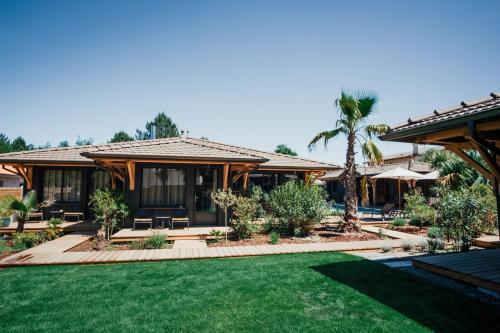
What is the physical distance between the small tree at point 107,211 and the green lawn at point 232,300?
2818 millimetres

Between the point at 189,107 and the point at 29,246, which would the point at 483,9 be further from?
the point at 29,246

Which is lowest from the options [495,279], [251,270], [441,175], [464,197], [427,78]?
[251,270]

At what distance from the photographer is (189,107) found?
19.0 metres

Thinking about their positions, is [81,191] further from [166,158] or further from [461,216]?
[461,216]

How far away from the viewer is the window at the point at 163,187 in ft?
37.5

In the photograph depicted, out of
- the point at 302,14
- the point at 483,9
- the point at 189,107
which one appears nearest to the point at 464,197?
the point at 483,9

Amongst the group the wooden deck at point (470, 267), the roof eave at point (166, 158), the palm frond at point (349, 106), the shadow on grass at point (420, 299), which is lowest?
the shadow on grass at point (420, 299)

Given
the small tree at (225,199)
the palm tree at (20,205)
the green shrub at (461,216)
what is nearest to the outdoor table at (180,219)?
the small tree at (225,199)

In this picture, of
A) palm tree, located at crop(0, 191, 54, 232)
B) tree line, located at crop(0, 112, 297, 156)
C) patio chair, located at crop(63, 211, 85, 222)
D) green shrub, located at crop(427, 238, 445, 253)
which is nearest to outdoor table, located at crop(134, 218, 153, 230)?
palm tree, located at crop(0, 191, 54, 232)

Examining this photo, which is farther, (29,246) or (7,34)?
(7,34)

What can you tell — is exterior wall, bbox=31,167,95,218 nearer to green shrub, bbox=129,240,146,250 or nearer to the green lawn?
green shrub, bbox=129,240,146,250

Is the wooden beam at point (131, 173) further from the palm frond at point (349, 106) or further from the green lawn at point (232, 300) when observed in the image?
the palm frond at point (349, 106)

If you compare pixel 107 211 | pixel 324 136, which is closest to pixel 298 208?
pixel 324 136

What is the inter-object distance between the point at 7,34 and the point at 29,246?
28.1 feet
